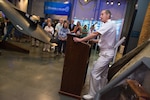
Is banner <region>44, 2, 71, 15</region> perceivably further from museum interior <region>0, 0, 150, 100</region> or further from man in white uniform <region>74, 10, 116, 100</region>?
man in white uniform <region>74, 10, 116, 100</region>

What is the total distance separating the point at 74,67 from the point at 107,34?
2.69 ft

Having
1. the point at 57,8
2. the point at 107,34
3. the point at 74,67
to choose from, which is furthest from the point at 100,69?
the point at 57,8

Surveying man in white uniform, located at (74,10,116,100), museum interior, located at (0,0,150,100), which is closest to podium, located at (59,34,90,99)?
museum interior, located at (0,0,150,100)


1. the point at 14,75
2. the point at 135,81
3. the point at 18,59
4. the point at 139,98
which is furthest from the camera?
the point at 18,59

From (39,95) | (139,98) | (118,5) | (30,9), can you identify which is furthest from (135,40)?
(30,9)

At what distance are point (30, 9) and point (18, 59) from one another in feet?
26.5

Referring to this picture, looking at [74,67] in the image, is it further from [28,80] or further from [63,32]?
[63,32]

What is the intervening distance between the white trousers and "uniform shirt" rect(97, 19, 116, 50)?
0.34ft

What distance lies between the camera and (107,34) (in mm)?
2740

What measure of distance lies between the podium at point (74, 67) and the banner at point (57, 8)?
8.48 metres

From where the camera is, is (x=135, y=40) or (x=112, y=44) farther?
(x=135, y=40)

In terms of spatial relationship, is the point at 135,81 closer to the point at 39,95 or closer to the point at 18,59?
the point at 39,95

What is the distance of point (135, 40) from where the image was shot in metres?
4.67

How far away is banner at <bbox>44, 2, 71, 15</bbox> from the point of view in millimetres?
11078
